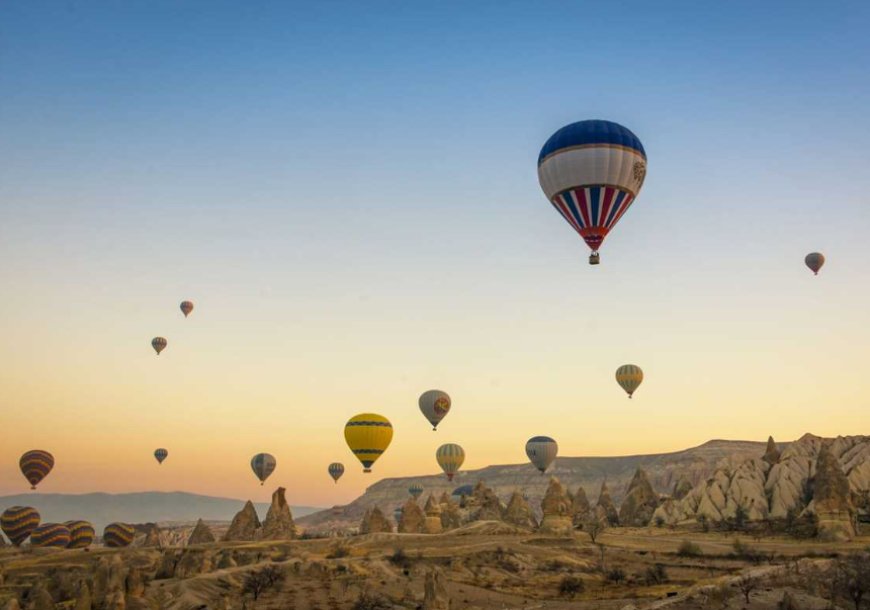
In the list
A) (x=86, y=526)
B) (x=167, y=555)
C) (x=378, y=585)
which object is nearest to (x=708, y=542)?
(x=378, y=585)

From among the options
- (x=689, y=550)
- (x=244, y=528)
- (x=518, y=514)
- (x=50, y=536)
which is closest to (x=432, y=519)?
(x=518, y=514)

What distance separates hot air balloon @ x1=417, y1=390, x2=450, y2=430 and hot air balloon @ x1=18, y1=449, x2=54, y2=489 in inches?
2262

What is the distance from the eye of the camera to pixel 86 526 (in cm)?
10988

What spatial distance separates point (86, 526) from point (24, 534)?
26.4ft

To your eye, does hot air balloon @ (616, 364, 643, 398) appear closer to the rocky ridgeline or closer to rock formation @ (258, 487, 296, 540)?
the rocky ridgeline

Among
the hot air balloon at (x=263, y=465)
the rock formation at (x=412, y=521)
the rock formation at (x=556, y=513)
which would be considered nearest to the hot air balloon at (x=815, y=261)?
the rock formation at (x=556, y=513)

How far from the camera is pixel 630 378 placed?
103562 millimetres

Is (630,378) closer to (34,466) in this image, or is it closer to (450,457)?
(450,457)

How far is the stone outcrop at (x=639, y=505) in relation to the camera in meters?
116

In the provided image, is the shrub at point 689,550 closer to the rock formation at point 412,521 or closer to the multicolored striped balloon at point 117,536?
the rock formation at point 412,521

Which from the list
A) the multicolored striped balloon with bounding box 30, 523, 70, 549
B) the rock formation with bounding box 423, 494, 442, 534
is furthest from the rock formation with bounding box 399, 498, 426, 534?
the multicolored striped balloon with bounding box 30, 523, 70, 549

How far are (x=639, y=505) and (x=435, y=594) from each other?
8417cm

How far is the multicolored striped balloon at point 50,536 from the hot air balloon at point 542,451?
66643 mm

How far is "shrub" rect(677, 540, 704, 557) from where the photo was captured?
69.5 meters
